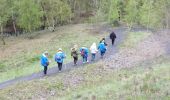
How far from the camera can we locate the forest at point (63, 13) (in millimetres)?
62500

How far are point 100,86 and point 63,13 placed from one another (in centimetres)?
4899

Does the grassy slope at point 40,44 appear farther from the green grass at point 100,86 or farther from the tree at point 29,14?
the green grass at point 100,86

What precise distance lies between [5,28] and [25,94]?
5792cm

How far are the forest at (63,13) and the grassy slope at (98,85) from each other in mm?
33488

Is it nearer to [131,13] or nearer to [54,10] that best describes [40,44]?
[54,10]

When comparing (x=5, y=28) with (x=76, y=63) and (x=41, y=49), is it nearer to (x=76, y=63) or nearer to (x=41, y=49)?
(x=41, y=49)

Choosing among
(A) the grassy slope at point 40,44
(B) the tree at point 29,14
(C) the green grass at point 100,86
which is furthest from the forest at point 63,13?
(C) the green grass at point 100,86

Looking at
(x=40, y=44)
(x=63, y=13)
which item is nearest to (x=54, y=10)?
(x=63, y=13)

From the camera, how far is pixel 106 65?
95.9ft

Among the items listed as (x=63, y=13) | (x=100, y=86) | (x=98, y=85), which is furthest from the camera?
(x=63, y=13)

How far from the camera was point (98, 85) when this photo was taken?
22.9m

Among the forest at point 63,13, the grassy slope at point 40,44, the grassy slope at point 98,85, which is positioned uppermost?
the forest at point 63,13

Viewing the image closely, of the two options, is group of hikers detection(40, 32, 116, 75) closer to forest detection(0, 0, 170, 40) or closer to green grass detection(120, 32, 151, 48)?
green grass detection(120, 32, 151, 48)

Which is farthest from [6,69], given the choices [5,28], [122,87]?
[5,28]
